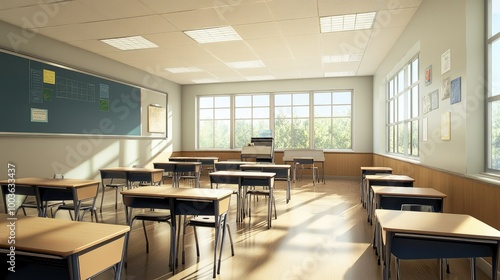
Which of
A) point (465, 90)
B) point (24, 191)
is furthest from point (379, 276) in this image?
point (24, 191)

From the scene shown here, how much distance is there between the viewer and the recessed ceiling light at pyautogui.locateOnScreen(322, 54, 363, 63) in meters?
7.85

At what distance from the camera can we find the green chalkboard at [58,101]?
18.1ft

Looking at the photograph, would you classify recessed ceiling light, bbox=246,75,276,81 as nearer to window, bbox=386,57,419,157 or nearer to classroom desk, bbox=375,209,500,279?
window, bbox=386,57,419,157

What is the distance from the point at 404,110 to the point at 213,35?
4217 mm

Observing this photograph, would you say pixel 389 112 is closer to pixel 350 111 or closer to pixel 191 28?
pixel 350 111

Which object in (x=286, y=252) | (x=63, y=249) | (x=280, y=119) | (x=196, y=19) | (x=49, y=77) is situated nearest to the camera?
(x=63, y=249)

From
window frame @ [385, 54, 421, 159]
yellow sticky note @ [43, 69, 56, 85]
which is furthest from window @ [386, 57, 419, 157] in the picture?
yellow sticky note @ [43, 69, 56, 85]

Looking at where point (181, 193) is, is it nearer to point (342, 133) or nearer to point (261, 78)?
point (261, 78)

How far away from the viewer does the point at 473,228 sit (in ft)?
6.28

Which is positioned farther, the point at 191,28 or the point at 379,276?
the point at 191,28

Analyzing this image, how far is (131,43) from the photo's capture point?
22.2 ft

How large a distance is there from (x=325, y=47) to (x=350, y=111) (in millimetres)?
4106

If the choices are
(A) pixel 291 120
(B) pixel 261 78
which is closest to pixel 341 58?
(B) pixel 261 78

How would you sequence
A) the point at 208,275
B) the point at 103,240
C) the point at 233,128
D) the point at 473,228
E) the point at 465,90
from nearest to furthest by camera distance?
the point at 103,240, the point at 473,228, the point at 208,275, the point at 465,90, the point at 233,128
